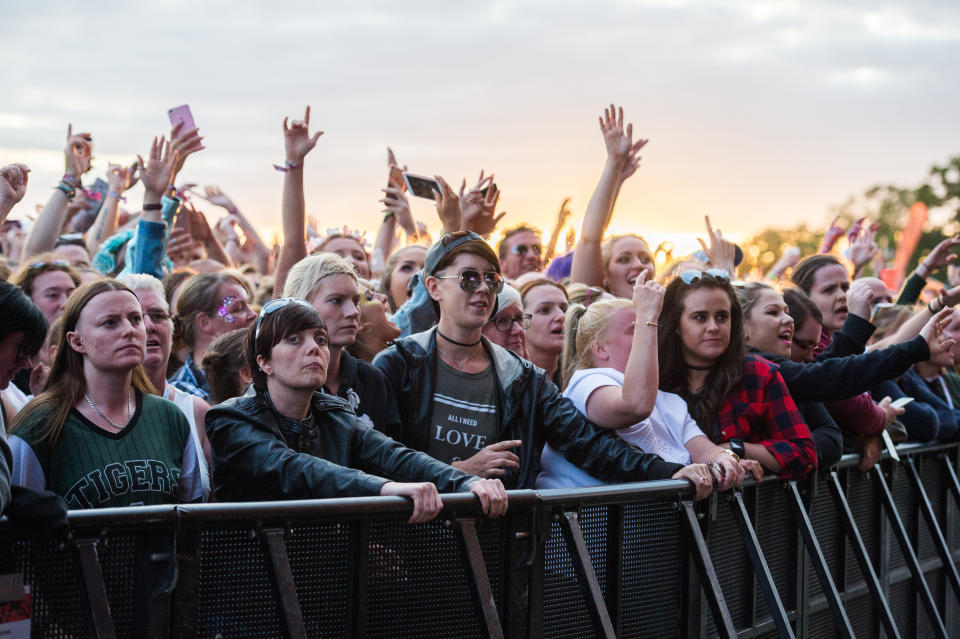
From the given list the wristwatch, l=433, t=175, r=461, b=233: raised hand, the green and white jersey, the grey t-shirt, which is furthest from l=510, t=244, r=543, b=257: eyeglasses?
the green and white jersey

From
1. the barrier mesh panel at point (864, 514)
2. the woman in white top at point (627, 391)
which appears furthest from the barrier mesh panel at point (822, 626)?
the woman in white top at point (627, 391)

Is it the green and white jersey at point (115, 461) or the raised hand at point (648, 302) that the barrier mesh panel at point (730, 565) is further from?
the green and white jersey at point (115, 461)

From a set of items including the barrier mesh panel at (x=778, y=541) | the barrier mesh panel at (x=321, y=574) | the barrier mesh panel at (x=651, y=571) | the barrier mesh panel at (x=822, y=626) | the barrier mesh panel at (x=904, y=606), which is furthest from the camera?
the barrier mesh panel at (x=904, y=606)

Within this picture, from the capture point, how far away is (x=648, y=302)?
4324 mm

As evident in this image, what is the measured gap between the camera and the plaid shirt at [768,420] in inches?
189

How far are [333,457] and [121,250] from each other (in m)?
4.24

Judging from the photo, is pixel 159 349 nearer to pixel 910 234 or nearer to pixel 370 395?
pixel 370 395

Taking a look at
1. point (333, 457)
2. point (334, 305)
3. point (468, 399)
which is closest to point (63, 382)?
point (333, 457)

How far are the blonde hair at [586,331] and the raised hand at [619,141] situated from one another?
8.61ft

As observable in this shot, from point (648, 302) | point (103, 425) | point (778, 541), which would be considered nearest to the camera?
point (103, 425)

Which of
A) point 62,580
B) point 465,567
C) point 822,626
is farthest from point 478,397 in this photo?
point 822,626

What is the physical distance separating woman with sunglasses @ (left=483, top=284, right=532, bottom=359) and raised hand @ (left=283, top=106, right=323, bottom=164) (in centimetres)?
181

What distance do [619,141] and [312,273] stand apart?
3.58 m

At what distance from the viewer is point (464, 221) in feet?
21.9
